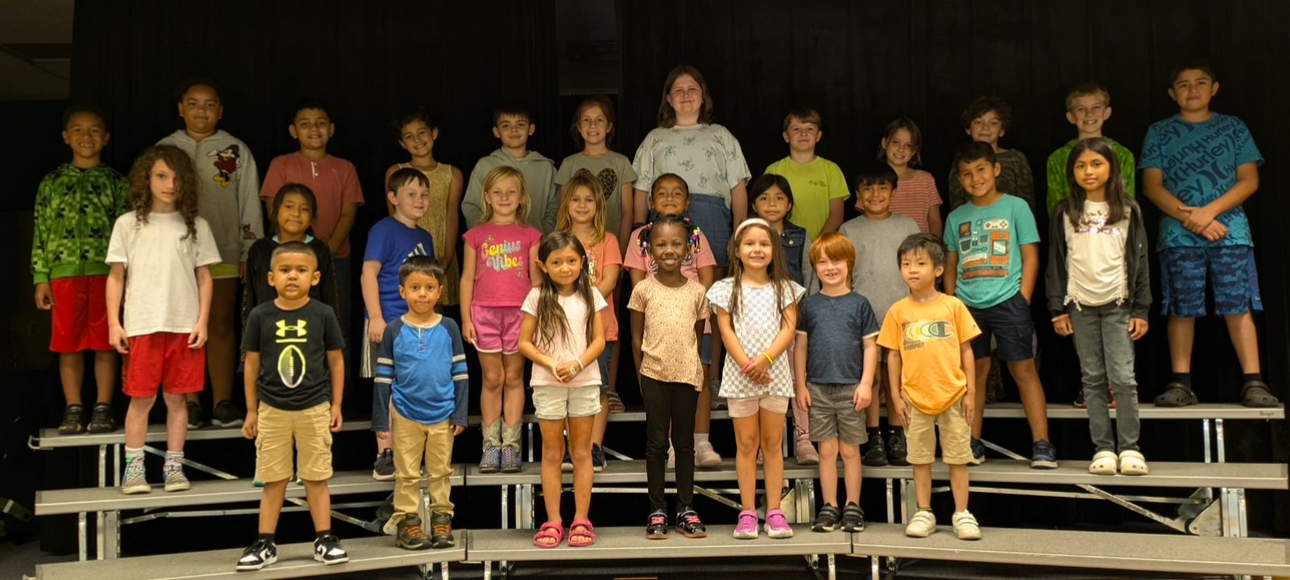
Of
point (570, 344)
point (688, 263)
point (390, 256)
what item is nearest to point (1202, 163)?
point (688, 263)

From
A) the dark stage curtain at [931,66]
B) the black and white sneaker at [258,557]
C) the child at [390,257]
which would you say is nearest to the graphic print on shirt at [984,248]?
the dark stage curtain at [931,66]

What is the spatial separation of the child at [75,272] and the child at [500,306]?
164 centimetres

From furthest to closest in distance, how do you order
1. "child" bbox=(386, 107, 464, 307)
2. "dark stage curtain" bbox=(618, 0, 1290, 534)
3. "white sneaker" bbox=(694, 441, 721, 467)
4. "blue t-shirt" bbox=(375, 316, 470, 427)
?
"dark stage curtain" bbox=(618, 0, 1290, 534)
"child" bbox=(386, 107, 464, 307)
"white sneaker" bbox=(694, 441, 721, 467)
"blue t-shirt" bbox=(375, 316, 470, 427)

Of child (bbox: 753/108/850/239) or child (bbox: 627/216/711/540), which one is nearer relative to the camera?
child (bbox: 627/216/711/540)

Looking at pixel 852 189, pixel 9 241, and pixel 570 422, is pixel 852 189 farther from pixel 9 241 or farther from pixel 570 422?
pixel 9 241

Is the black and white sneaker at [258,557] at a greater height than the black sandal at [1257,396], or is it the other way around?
the black sandal at [1257,396]

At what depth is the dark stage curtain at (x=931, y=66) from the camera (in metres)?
5.28

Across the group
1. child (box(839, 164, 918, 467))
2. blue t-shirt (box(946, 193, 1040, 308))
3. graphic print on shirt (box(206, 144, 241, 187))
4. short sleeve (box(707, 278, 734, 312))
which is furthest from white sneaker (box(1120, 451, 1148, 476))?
graphic print on shirt (box(206, 144, 241, 187))

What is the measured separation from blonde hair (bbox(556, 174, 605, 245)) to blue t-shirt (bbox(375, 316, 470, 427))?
2.69ft

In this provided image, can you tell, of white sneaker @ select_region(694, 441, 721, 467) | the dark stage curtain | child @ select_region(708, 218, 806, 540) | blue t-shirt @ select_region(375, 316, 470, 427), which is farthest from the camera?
the dark stage curtain

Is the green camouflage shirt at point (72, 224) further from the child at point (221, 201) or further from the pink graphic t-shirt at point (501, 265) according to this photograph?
the pink graphic t-shirt at point (501, 265)

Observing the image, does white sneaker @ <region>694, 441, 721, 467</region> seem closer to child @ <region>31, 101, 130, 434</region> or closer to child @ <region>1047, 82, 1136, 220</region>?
child @ <region>1047, 82, 1136, 220</region>

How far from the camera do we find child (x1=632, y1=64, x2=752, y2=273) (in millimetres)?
4668

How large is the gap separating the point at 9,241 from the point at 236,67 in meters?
1.88
